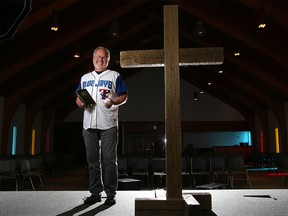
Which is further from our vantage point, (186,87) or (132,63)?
(186,87)

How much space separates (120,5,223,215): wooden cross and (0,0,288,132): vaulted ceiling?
4.38m

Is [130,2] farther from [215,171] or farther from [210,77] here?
[210,77]

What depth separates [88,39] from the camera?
1076 cm

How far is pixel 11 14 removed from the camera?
3.49ft

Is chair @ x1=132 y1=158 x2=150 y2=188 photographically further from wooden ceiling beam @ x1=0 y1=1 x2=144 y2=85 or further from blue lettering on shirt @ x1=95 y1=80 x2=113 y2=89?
blue lettering on shirt @ x1=95 y1=80 x2=113 y2=89

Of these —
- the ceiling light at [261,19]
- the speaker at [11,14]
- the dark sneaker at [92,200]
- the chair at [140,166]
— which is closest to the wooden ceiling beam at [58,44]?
the ceiling light at [261,19]

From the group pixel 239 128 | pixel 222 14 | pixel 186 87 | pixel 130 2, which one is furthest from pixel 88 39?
pixel 239 128

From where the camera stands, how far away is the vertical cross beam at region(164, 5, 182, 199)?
177cm

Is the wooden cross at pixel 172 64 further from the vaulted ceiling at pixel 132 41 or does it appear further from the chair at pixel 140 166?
the chair at pixel 140 166

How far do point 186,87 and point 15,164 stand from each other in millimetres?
12721

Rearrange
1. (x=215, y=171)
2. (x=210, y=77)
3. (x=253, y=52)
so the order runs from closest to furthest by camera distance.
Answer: (x=215, y=171) < (x=253, y=52) < (x=210, y=77)

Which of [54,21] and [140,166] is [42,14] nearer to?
[54,21]

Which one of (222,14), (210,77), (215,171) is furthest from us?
(210,77)

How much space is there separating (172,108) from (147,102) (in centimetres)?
1617
